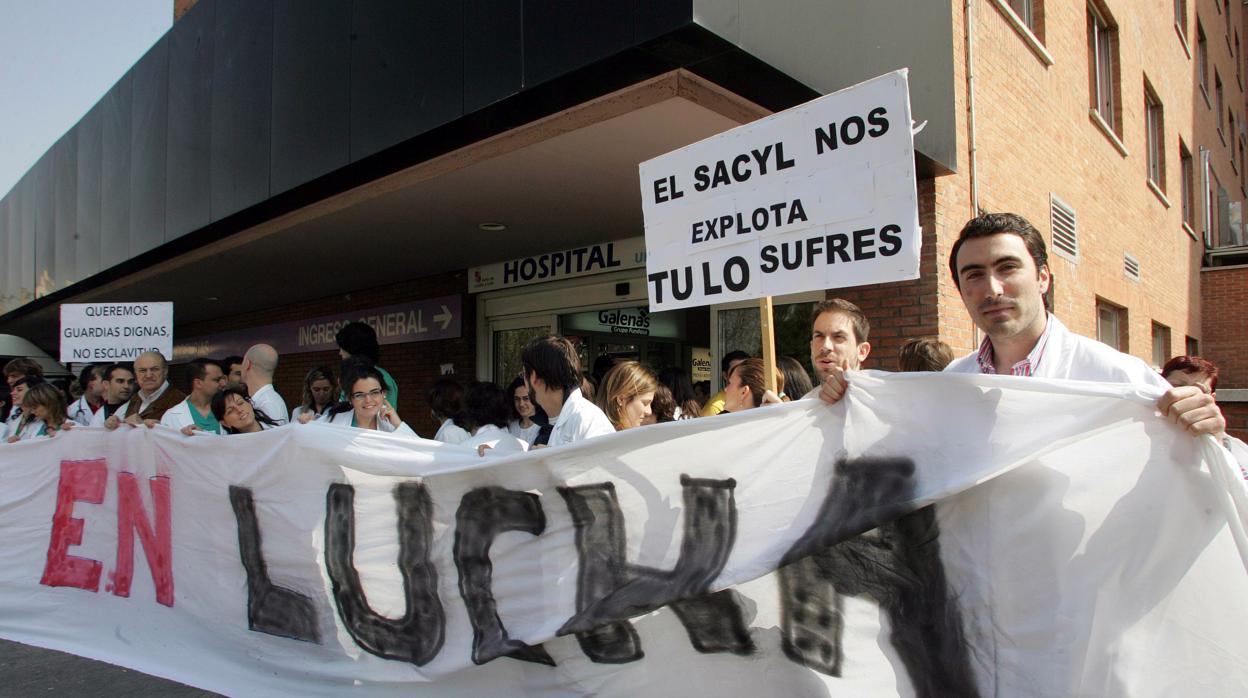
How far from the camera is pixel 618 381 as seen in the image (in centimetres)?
391

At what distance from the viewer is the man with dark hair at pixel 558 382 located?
3471 millimetres

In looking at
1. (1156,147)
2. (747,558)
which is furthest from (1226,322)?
(747,558)

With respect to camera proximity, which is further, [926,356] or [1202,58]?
[1202,58]

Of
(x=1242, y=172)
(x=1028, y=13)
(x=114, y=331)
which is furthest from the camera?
(x=1242, y=172)

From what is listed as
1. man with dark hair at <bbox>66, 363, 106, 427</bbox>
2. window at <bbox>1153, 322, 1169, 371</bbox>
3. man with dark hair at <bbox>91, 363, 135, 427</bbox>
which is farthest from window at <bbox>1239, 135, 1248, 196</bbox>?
man with dark hair at <bbox>66, 363, 106, 427</bbox>

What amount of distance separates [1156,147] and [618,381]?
14466mm

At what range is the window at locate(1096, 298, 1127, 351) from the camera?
35.0 ft

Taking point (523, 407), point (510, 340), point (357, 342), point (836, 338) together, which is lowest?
point (523, 407)

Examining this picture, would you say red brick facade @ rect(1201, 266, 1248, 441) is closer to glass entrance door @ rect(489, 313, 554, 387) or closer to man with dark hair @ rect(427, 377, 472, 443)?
glass entrance door @ rect(489, 313, 554, 387)

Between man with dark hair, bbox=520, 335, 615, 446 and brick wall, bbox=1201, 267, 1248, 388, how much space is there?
18388mm

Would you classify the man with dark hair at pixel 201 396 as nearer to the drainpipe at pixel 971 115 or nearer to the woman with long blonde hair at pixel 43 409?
the woman with long blonde hair at pixel 43 409

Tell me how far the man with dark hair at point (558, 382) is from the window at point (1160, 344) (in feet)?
45.0

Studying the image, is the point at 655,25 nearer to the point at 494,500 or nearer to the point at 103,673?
the point at 494,500

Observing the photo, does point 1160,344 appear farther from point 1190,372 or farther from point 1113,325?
point 1190,372
